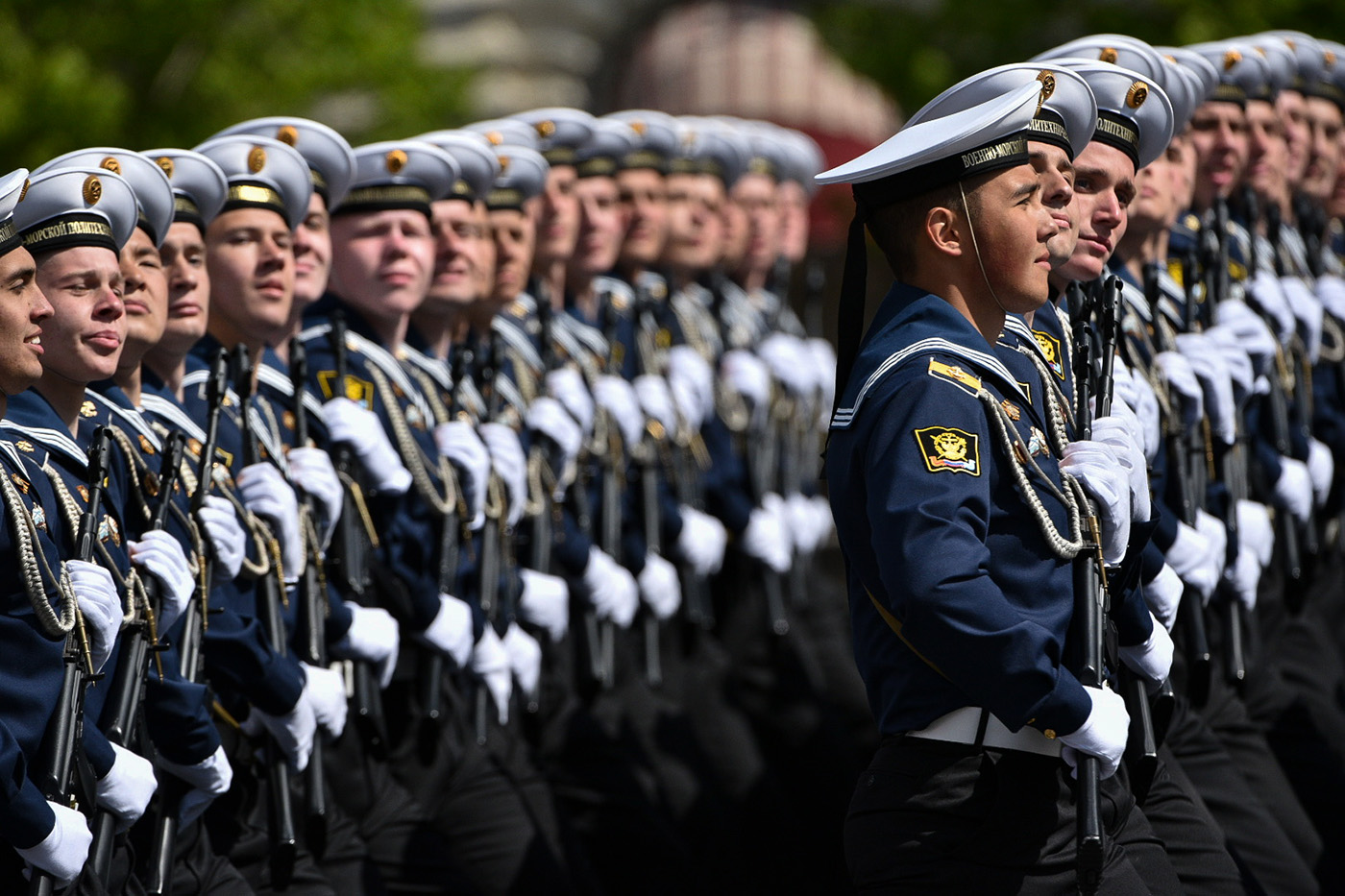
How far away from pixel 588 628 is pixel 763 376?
7.65 feet

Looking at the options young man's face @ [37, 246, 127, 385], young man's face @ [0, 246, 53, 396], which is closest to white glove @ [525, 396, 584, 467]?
young man's face @ [37, 246, 127, 385]

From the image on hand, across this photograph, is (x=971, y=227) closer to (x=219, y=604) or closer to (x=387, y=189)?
(x=219, y=604)

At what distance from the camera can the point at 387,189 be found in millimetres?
6453

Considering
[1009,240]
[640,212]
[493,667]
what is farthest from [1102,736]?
[640,212]

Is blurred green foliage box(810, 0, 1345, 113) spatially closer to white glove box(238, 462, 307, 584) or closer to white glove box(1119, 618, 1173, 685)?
white glove box(238, 462, 307, 584)

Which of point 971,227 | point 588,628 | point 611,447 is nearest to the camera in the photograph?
point 971,227

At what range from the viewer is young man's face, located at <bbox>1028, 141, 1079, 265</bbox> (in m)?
4.04

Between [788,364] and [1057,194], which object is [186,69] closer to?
[788,364]

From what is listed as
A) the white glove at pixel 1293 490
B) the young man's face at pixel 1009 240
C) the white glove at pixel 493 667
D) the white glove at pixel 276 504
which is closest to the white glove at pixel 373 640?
the white glove at pixel 276 504

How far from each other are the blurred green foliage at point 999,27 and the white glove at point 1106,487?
9593 mm

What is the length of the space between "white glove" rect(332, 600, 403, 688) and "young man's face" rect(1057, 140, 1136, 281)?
2.06 m

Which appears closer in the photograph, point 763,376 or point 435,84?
point 763,376

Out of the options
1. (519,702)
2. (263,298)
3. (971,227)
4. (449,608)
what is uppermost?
(971,227)

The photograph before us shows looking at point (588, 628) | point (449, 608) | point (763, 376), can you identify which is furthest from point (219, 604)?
point (763, 376)
